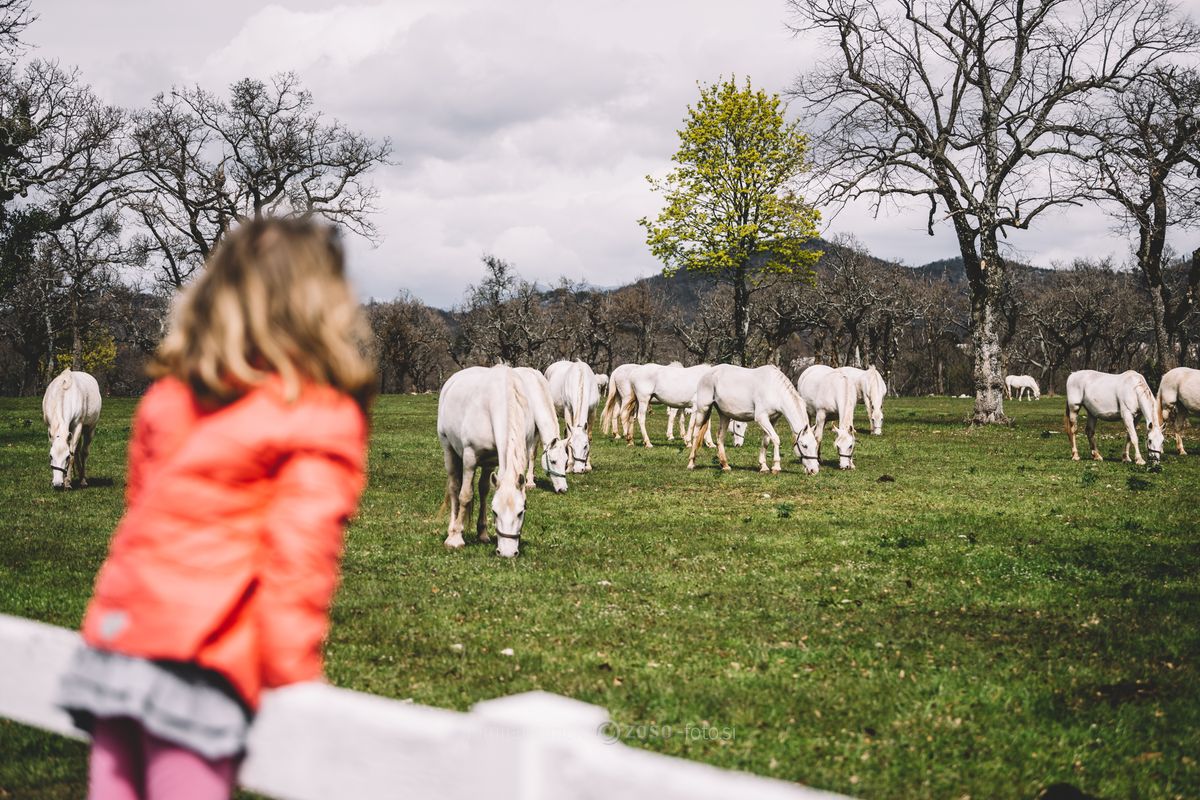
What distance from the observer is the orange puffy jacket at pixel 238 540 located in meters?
2.30

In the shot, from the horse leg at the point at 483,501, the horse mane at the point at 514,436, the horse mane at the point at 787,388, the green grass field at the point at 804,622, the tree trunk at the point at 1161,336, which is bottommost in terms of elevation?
the green grass field at the point at 804,622

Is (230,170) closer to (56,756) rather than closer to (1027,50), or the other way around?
(1027,50)

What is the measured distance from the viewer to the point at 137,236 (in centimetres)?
4512

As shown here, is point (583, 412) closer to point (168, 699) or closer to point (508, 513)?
point (508, 513)

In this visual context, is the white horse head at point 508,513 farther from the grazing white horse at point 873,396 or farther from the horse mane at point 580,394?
the grazing white horse at point 873,396

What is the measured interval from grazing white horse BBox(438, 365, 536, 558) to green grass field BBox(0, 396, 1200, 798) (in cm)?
43

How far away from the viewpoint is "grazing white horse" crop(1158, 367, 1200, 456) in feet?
Answer: 71.3

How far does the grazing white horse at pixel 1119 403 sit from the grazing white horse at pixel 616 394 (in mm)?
11052

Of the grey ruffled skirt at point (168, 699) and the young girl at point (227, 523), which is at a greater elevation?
the young girl at point (227, 523)

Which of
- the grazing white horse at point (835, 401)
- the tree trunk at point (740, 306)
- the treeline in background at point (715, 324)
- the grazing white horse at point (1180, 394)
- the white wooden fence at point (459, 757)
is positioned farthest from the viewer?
the treeline in background at point (715, 324)

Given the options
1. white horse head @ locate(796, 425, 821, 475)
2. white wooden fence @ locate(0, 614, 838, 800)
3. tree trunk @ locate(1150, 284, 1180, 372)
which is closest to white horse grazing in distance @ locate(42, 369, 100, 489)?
white horse head @ locate(796, 425, 821, 475)

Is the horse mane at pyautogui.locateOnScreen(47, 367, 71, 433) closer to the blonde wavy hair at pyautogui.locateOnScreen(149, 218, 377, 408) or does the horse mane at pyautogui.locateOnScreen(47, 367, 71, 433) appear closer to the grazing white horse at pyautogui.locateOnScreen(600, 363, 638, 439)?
the grazing white horse at pyautogui.locateOnScreen(600, 363, 638, 439)

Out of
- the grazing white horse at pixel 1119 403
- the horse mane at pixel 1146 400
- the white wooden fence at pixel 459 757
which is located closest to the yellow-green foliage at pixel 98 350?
the grazing white horse at pixel 1119 403

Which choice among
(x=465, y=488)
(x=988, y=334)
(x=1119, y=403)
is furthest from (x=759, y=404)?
(x=988, y=334)
